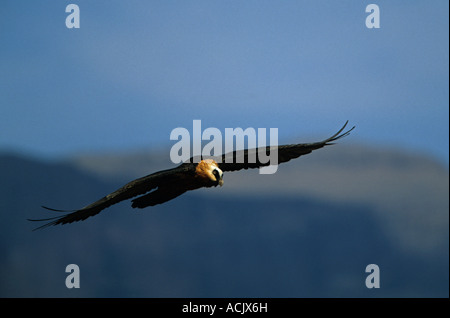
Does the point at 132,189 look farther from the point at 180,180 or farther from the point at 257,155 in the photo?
the point at 257,155

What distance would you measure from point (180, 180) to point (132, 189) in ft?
3.86

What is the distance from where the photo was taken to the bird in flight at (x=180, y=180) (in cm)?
1584

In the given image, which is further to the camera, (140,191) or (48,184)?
(48,184)

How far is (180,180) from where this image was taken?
16484 millimetres

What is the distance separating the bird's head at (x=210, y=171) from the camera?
623 inches

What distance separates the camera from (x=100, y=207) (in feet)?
52.0
